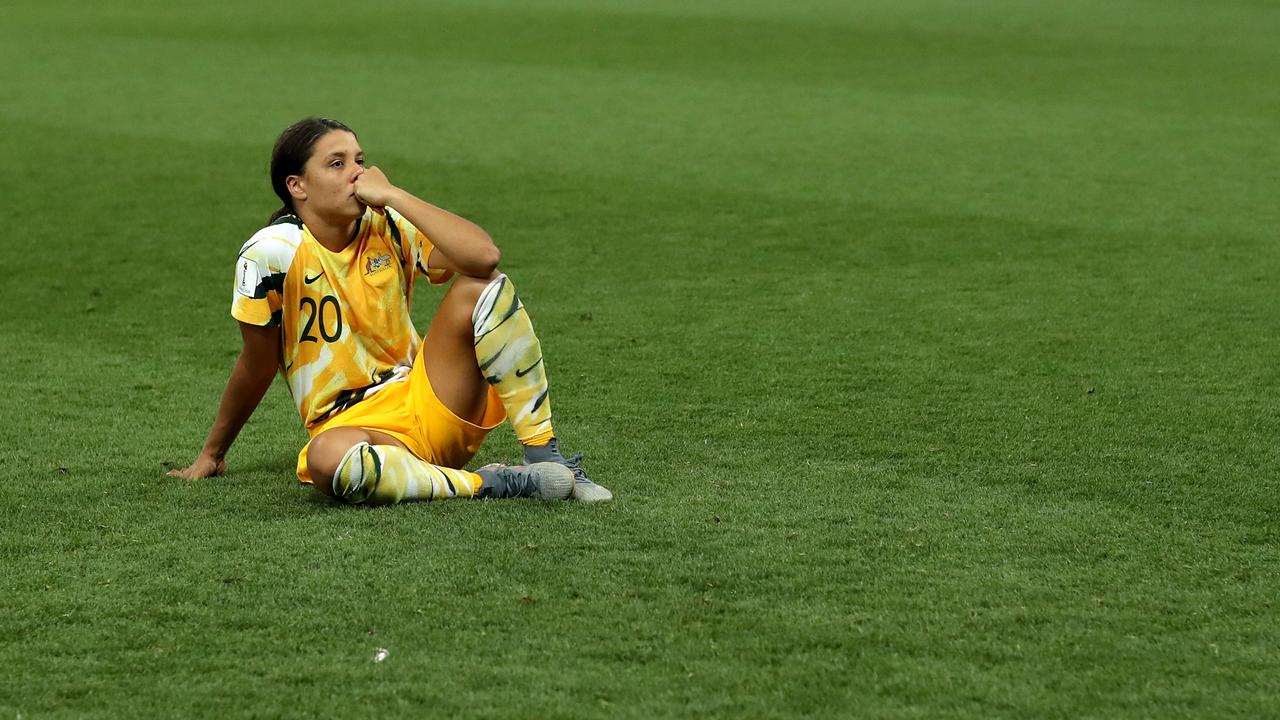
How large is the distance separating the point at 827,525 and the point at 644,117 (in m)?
9.44

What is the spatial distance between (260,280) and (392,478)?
0.60 metres

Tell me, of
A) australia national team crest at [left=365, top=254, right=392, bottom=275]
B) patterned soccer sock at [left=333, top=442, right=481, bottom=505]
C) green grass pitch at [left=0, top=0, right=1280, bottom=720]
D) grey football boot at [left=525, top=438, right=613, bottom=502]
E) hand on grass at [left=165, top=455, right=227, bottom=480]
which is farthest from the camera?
hand on grass at [left=165, top=455, right=227, bottom=480]

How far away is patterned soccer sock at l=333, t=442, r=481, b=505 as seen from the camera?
407 centimetres

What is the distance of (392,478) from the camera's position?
4.10 meters

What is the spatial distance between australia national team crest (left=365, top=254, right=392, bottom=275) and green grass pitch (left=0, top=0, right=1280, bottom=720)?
1.98 feet

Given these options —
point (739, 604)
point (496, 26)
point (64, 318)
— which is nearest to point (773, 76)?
point (496, 26)

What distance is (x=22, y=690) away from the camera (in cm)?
309

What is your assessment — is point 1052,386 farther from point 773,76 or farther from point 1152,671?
point 773,76

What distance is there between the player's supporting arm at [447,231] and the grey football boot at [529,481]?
A: 0.49m

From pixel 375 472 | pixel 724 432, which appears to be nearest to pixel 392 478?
pixel 375 472

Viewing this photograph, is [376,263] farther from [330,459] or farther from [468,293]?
[330,459]

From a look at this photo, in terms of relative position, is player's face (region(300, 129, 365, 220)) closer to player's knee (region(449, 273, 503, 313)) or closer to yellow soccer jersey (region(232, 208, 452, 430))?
yellow soccer jersey (region(232, 208, 452, 430))

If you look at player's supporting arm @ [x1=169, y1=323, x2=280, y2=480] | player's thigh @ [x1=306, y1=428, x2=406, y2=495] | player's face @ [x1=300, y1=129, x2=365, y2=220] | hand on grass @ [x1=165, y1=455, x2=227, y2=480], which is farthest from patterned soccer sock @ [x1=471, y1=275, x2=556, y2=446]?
hand on grass @ [x1=165, y1=455, x2=227, y2=480]

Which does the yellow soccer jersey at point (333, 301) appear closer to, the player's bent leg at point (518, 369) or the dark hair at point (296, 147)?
the dark hair at point (296, 147)
